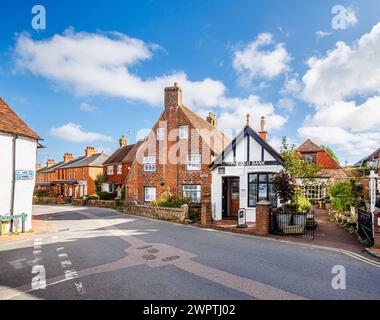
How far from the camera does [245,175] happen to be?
15.1m

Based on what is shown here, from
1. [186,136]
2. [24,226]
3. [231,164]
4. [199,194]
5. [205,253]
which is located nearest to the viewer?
[205,253]

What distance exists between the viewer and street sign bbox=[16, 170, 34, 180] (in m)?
12.2

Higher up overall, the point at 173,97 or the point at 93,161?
the point at 173,97

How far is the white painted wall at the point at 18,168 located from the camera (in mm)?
11695

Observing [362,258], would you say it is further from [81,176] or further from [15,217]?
[81,176]

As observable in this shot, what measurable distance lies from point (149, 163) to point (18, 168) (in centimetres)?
1090

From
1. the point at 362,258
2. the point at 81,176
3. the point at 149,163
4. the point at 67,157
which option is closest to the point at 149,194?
the point at 149,163

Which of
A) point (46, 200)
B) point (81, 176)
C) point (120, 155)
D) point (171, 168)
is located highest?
point (120, 155)

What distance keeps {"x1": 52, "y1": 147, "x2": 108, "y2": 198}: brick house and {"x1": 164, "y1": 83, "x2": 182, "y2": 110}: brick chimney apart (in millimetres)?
20529

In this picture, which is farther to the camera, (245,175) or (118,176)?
(118,176)

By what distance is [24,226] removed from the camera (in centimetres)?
1261


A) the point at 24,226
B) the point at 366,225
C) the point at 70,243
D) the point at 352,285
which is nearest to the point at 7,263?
the point at 70,243
